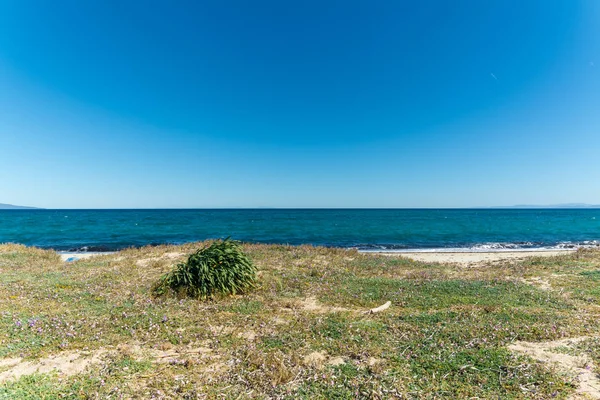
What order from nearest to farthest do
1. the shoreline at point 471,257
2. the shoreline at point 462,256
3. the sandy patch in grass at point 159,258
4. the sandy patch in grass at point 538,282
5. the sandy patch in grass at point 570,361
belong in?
the sandy patch in grass at point 570,361, the sandy patch in grass at point 538,282, the sandy patch in grass at point 159,258, the shoreline at point 471,257, the shoreline at point 462,256

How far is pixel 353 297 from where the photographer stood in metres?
9.58

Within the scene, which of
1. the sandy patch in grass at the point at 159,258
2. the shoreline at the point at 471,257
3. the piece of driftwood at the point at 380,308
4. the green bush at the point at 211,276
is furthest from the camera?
the shoreline at the point at 471,257

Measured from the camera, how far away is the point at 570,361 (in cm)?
537

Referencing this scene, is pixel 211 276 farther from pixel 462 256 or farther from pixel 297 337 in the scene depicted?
pixel 462 256

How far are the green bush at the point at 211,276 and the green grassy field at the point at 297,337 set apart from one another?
608 mm

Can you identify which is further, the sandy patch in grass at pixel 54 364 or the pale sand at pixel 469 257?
the pale sand at pixel 469 257

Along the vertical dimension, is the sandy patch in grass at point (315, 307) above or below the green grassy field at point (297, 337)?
below

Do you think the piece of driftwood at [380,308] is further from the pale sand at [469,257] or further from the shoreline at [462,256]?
the pale sand at [469,257]

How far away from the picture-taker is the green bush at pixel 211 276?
9.55 m

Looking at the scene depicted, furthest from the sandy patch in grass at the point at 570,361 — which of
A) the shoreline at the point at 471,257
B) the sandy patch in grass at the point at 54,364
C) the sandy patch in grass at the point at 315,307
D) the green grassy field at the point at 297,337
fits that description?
the shoreline at the point at 471,257

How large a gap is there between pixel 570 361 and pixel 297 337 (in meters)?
5.15

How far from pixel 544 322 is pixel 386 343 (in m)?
4.37

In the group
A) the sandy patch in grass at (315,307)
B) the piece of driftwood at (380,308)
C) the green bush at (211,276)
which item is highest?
the green bush at (211,276)

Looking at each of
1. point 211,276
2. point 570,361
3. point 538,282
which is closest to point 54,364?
point 211,276
